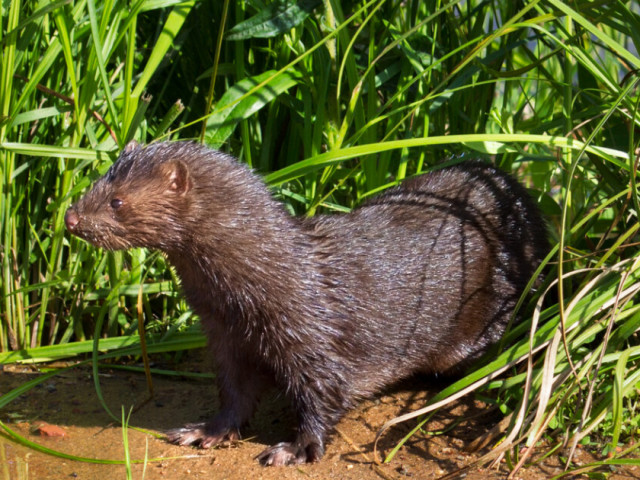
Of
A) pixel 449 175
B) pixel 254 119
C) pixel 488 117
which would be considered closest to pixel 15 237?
pixel 254 119

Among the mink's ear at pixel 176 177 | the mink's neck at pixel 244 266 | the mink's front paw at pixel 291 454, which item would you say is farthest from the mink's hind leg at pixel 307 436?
the mink's ear at pixel 176 177

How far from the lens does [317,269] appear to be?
3.88 m

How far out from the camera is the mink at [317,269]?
366cm

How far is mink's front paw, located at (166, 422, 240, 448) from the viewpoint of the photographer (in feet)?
13.0

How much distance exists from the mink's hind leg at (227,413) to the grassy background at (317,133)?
0.51m

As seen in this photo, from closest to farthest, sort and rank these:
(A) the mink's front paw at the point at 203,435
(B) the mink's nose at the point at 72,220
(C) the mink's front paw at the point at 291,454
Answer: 1. (B) the mink's nose at the point at 72,220
2. (C) the mink's front paw at the point at 291,454
3. (A) the mink's front paw at the point at 203,435

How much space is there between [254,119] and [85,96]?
42.0 inches

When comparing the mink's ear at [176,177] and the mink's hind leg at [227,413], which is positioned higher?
the mink's ear at [176,177]

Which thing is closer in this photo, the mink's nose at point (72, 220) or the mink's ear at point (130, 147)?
the mink's nose at point (72, 220)

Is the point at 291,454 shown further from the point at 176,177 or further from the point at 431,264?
the point at 176,177

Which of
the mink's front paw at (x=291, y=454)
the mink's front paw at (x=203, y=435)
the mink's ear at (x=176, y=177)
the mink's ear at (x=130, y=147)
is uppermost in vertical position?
the mink's ear at (x=130, y=147)

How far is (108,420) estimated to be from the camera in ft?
13.6

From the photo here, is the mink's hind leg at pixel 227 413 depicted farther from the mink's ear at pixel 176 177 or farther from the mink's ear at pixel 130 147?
the mink's ear at pixel 130 147

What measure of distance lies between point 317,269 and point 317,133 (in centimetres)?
93
